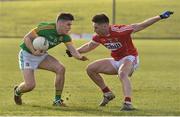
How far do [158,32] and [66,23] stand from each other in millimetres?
54074

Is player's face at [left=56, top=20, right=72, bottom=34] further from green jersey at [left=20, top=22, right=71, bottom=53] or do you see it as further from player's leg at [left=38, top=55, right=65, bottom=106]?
player's leg at [left=38, top=55, right=65, bottom=106]

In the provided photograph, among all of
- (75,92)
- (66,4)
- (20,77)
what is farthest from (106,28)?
(66,4)

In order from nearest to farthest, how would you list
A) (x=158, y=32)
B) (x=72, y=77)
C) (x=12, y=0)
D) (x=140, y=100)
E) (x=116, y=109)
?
(x=116, y=109)
(x=140, y=100)
(x=72, y=77)
(x=158, y=32)
(x=12, y=0)

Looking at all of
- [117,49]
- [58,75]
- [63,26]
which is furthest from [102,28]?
[58,75]

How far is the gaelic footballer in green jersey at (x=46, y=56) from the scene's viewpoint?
1394 cm

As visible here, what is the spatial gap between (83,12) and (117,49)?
64968 millimetres

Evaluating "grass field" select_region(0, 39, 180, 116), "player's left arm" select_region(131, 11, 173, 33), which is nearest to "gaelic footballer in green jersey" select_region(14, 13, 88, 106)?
"grass field" select_region(0, 39, 180, 116)

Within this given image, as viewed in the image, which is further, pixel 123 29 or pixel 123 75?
pixel 123 29

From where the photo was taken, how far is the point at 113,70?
1430cm

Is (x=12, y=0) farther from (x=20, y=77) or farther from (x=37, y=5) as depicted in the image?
(x=20, y=77)

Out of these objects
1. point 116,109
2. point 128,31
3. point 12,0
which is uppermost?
point 12,0

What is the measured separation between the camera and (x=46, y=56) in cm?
1447

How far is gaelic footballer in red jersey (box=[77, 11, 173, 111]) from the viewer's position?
1356cm

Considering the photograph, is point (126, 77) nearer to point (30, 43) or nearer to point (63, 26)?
point (63, 26)
